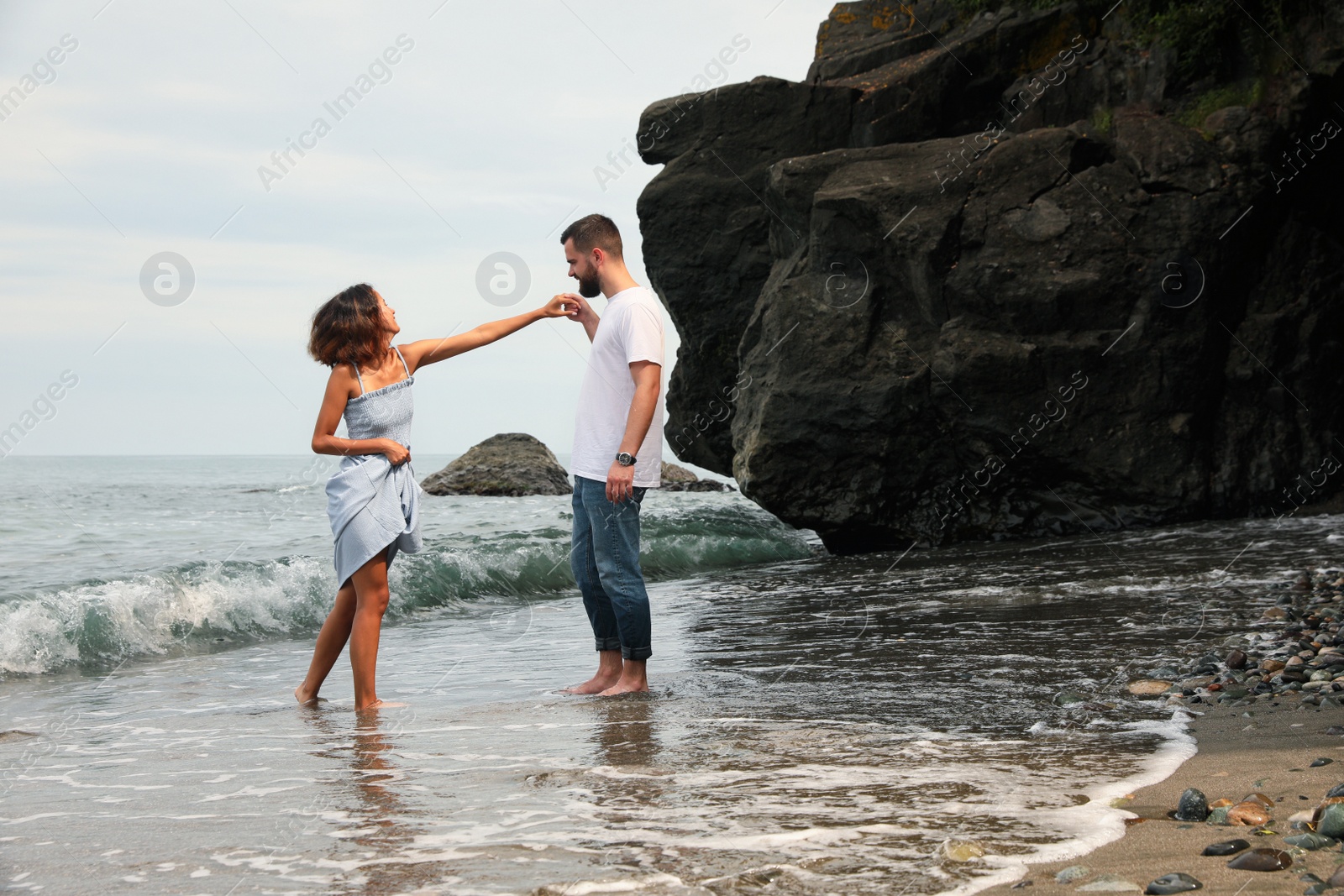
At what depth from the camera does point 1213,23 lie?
456 inches

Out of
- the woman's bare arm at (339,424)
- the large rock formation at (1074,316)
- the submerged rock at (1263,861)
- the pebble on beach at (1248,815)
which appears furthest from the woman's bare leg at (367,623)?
the large rock formation at (1074,316)

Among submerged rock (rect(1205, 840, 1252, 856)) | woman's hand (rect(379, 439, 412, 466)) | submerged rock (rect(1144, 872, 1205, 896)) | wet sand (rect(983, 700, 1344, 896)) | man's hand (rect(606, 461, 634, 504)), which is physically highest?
woman's hand (rect(379, 439, 412, 466))

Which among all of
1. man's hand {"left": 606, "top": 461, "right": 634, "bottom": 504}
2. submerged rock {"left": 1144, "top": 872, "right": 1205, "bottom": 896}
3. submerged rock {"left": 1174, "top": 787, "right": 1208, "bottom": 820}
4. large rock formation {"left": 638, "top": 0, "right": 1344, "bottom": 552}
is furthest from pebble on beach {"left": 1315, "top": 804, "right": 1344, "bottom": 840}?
large rock formation {"left": 638, "top": 0, "right": 1344, "bottom": 552}

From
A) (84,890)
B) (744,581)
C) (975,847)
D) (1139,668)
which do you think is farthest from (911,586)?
(84,890)

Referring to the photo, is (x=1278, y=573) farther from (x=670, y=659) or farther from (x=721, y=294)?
(x=721, y=294)

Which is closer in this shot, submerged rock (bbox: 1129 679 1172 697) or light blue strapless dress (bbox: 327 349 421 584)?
submerged rock (bbox: 1129 679 1172 697)

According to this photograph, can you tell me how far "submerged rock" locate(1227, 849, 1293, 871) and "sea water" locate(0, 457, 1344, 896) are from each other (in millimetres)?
300

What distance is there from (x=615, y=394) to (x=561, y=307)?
590mm

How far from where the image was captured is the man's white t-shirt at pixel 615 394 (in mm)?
4844

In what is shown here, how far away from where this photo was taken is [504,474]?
32.4m

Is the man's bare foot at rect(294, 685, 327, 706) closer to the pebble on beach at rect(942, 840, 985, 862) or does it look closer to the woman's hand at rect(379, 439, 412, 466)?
the woman's hand at rect(379, 439, 412, 466)

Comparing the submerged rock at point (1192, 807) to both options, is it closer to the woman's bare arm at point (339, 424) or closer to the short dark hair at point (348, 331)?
the woman's bare arm at point (339, 424)

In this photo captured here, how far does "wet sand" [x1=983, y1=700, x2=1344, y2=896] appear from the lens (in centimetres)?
228

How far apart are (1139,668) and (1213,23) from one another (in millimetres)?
9299
